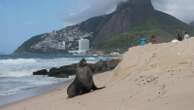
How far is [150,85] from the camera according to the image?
12.9 m

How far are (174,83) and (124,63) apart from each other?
22.2 feet

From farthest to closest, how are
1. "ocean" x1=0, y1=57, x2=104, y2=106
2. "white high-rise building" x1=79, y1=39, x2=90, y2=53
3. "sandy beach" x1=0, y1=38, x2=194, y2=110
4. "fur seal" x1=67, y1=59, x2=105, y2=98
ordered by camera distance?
"white high-rise building" x1=79, y1=39, x2=90, y2=53 → "ocean" x1=0, y1=57, x2=104, y2=106 → "fur seal" x1=67, y1=59, x2=105, y2=98 → "sandy beach" x1=0, y1=38, x2=194, y2=110

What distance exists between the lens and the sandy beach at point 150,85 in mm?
10539

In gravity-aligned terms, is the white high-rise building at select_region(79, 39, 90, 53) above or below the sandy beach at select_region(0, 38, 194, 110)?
below

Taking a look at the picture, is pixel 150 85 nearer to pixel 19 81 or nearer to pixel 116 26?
pixel 19 81

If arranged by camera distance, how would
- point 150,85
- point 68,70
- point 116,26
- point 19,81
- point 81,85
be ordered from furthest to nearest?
point 116,26 < point 68,70 < point 19,81 < point 81,85 < point 150,85

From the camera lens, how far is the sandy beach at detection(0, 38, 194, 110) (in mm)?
10539

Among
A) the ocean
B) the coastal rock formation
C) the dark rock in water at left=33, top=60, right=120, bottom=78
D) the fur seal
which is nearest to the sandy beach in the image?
the fur seal

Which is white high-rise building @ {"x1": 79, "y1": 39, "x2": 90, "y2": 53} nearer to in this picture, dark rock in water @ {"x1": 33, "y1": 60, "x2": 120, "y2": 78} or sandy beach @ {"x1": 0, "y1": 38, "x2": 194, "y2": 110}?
→ dark rock in water @ {"x1": 33, "y1": 60, "x2": 120, "y2": 78}

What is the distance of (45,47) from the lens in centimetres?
19812

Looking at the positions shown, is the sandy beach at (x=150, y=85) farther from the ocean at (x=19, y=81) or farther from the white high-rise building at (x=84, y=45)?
the white high-rise building at (x=84, y=45)

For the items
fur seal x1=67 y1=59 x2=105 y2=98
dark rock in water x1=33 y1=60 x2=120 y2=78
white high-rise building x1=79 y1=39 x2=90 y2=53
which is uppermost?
fur seal x1=67 y1=59 x2=105 y2=98

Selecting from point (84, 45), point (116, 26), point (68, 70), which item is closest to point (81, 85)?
Answer: point (68, 70)

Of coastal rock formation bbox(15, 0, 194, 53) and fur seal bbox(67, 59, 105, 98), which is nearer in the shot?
fur seal bbox(67, 59, 105, 98)
